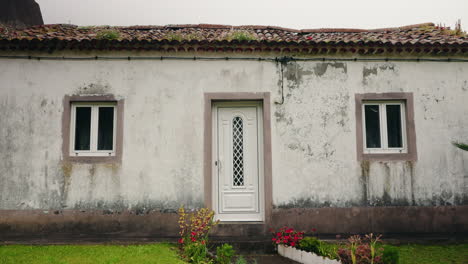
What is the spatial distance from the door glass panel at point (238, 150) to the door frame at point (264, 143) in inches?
21.3

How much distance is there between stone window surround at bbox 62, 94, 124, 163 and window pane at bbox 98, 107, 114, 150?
231 mm

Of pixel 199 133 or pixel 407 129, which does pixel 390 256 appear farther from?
pixel 199 133

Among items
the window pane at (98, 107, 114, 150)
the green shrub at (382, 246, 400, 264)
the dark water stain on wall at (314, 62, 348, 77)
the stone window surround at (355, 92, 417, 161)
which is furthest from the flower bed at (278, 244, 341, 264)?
the window pane at (98, 107, 114, 150)

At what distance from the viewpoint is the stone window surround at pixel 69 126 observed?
6.95 meters

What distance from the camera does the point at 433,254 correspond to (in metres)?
6.03

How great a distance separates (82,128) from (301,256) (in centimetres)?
524

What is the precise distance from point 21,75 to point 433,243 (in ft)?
30.6

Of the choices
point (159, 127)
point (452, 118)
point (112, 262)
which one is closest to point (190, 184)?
point (159, 127)

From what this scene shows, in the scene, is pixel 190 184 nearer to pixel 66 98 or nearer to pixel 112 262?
pixel 112 262

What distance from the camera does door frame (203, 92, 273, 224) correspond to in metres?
6.95

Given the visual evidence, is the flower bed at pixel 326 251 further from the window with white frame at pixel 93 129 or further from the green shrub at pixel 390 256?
the window with white frame at pixel 93 129

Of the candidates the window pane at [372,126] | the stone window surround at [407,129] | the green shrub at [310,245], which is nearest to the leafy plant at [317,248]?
the green shrub at [310,245]

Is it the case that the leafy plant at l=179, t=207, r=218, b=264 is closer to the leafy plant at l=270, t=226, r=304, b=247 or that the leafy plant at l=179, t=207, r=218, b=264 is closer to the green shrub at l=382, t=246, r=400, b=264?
the leafy plant at l=270, t=226, r=304, b=247

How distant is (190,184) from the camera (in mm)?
6941
